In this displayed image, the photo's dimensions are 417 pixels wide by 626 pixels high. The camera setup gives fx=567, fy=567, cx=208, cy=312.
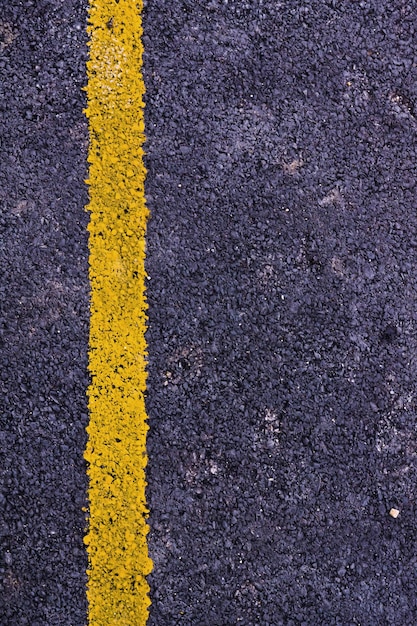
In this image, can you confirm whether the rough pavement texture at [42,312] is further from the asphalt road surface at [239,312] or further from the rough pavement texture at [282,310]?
the rough pavement texture at [282,310]

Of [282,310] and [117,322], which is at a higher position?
[282,310]

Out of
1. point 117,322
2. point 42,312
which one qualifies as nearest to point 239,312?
point 117,322

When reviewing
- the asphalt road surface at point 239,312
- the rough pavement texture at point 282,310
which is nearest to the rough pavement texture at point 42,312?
the asphalt road surface at point 239,312

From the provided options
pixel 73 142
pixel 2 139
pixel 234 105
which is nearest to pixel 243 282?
pixel 234 105

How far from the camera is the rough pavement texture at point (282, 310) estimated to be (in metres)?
2.38

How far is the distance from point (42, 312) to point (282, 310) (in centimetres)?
102

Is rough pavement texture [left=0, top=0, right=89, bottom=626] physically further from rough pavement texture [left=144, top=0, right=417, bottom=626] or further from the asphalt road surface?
rough pavement texture [left=144, top=0, right=417, bottom=626]

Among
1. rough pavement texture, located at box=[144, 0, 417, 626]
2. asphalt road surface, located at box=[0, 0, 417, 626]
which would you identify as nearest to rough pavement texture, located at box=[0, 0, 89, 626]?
asphalt road surface, located at box=[0, 0, 417, 626]

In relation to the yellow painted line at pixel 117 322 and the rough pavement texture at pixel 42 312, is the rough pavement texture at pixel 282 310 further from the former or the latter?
the rough pavement texture at pixel 42 312

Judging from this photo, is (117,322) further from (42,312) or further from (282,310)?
(282,310)

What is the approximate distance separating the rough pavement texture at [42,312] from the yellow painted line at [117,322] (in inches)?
2.1

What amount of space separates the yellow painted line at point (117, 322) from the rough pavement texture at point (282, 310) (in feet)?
0.22

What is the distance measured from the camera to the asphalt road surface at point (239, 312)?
235 centimetres

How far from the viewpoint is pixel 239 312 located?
2.43 m
